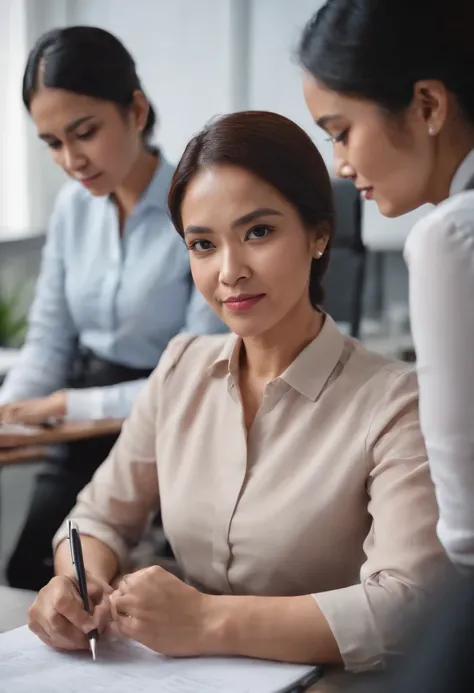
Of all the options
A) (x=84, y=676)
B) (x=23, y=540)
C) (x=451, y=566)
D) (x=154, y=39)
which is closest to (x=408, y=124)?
(x=451, y=566)

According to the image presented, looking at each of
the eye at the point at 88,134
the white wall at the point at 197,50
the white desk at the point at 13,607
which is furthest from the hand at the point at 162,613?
the eye at the point at 88,134

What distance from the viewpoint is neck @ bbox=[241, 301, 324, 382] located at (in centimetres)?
80

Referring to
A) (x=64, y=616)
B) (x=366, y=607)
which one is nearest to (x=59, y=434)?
(x=64, y=616)

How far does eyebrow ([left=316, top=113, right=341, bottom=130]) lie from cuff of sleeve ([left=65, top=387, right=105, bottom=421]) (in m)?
0.55

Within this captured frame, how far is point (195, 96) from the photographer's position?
1087 mm

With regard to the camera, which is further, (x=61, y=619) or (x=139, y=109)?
(x=139, y=109)

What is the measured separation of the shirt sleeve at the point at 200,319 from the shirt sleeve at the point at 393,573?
1.24ft

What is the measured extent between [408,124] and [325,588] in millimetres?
369

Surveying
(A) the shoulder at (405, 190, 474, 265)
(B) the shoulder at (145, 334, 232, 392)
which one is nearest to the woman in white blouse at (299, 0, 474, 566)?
(A) the shoulder at (405, 190, 474, 265)

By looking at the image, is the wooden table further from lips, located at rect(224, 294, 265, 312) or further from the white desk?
lips, located at rect(224, 294, 265, 312)

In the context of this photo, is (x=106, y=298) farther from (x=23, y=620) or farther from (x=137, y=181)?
(x=23, y=620)

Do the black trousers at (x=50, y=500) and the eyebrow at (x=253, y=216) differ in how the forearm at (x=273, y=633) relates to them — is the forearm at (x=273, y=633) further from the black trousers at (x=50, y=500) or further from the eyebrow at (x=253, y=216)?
the black trousers at (x=50, y=500)

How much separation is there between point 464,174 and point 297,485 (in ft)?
0.90

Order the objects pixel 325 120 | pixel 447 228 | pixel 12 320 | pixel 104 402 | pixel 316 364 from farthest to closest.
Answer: pixel 12 320
pixel 104 402
pixel 316 364
pixel 325 120
pixel 447 228
